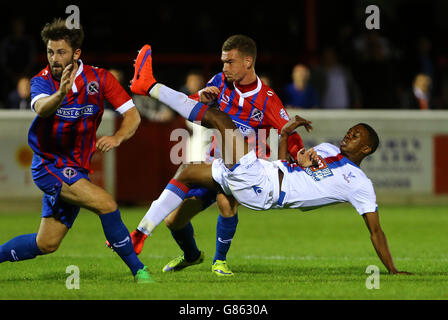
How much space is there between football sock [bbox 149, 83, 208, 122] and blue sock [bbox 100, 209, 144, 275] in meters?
0.96

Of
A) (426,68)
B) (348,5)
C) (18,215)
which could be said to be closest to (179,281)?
(18,215)

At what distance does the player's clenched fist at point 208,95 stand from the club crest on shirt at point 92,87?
42.0 inches

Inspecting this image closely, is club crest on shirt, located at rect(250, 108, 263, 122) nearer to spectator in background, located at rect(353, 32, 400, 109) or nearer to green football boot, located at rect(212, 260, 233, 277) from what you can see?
green football boot, located at rect(212, 260, 233, 277)

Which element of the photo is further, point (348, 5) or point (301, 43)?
point (348, 5)

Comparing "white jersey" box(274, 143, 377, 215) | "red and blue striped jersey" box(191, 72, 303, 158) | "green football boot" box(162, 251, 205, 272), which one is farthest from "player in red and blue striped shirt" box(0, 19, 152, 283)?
"white jersey" box(274, 143, 377, 215)

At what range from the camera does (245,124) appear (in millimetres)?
7707

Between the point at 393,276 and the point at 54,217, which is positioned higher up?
the point at 54,217

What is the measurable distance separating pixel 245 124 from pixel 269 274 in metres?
1.33

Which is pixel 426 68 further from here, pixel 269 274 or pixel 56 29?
pixel 56 29

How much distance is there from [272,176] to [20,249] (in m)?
2.11

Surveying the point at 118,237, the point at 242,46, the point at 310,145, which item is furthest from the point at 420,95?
the point at 118,237

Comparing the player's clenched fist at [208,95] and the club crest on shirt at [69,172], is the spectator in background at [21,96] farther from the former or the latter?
the club crest on shirt at [69,172]

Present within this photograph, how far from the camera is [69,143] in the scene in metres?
6.73

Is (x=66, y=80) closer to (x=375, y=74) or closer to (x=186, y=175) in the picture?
(x=186, y=175)
